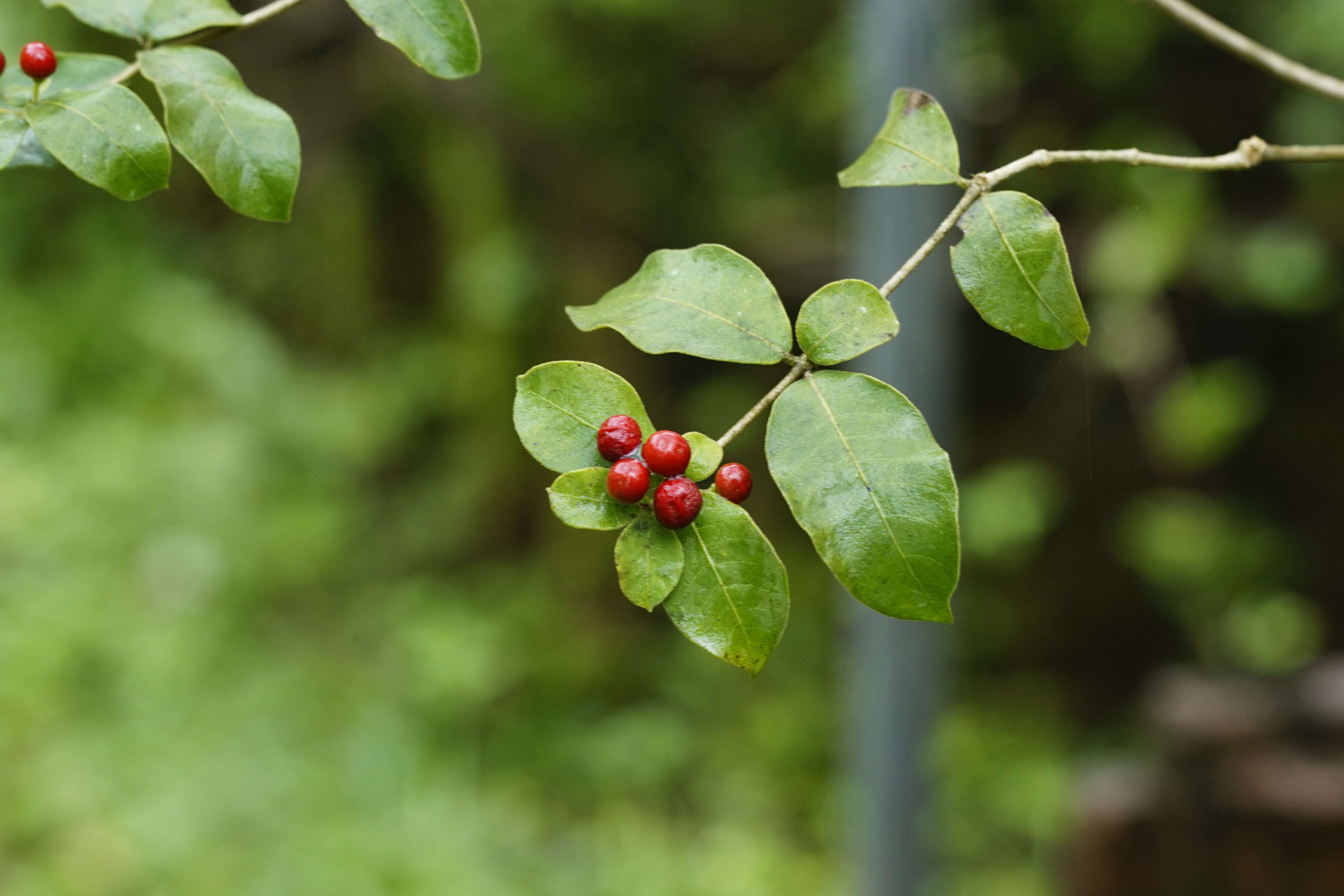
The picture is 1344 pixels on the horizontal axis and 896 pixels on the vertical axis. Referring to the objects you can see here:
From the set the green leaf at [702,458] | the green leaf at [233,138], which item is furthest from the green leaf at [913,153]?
the green leaf at [233,138]

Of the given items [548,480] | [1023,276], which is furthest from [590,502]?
[548,480]

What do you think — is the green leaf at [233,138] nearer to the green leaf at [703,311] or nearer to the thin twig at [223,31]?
Result: the thin twig at [223,31]

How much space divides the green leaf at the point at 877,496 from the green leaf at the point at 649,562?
0.04 metres

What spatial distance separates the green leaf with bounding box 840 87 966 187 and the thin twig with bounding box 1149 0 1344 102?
215 millimetres

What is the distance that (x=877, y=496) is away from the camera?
0.35m

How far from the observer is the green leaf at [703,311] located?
0.38 m

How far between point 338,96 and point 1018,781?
7.11ft

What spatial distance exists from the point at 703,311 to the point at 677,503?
0.07 metres

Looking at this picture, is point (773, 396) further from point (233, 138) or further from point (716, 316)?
point (233, 138)

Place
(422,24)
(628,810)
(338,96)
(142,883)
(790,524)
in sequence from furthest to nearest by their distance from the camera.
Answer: (338,96), (790,524), (628,810), (142,883), (422,24)

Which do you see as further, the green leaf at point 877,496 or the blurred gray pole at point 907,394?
the blurred gray pole at point 907,394

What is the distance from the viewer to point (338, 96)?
2668 millimetres

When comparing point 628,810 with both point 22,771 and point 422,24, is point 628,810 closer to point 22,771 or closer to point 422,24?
point 22,771

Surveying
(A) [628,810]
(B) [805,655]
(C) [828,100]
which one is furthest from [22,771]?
(C) [828,100]
